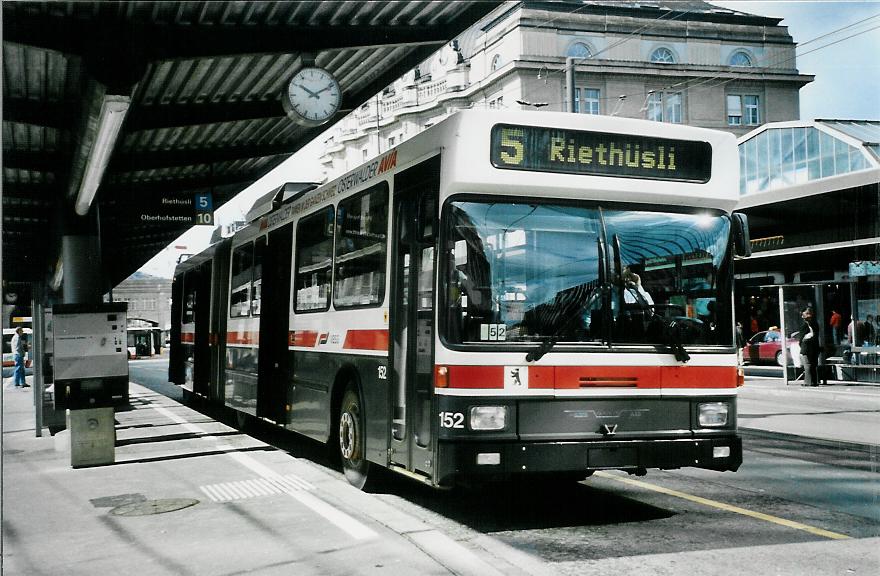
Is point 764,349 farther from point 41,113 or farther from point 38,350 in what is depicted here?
point 41,113

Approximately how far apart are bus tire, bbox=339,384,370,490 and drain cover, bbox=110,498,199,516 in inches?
57.9

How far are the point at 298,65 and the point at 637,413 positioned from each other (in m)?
6.96

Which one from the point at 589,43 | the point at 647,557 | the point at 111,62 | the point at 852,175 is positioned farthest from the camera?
the point at 589,43

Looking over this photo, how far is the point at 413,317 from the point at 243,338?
6.36 m

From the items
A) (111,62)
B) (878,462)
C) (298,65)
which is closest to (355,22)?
(298,65)

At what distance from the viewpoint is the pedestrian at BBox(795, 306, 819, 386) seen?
21469 millimetres

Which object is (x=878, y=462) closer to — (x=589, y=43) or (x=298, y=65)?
(x=298, y=65)

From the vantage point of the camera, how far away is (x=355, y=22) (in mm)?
10242

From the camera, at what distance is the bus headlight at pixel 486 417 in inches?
253

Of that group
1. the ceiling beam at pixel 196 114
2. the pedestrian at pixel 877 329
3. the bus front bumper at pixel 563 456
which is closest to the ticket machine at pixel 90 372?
the ceiling beam at pixel 196 114

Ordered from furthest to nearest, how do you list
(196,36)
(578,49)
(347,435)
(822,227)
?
(578,49) < (822,227) < (196,36) < (347,435)

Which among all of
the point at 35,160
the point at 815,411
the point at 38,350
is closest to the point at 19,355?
the point at 38,350

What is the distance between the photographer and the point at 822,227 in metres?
29.5

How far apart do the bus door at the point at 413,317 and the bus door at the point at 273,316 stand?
367 centimetres
